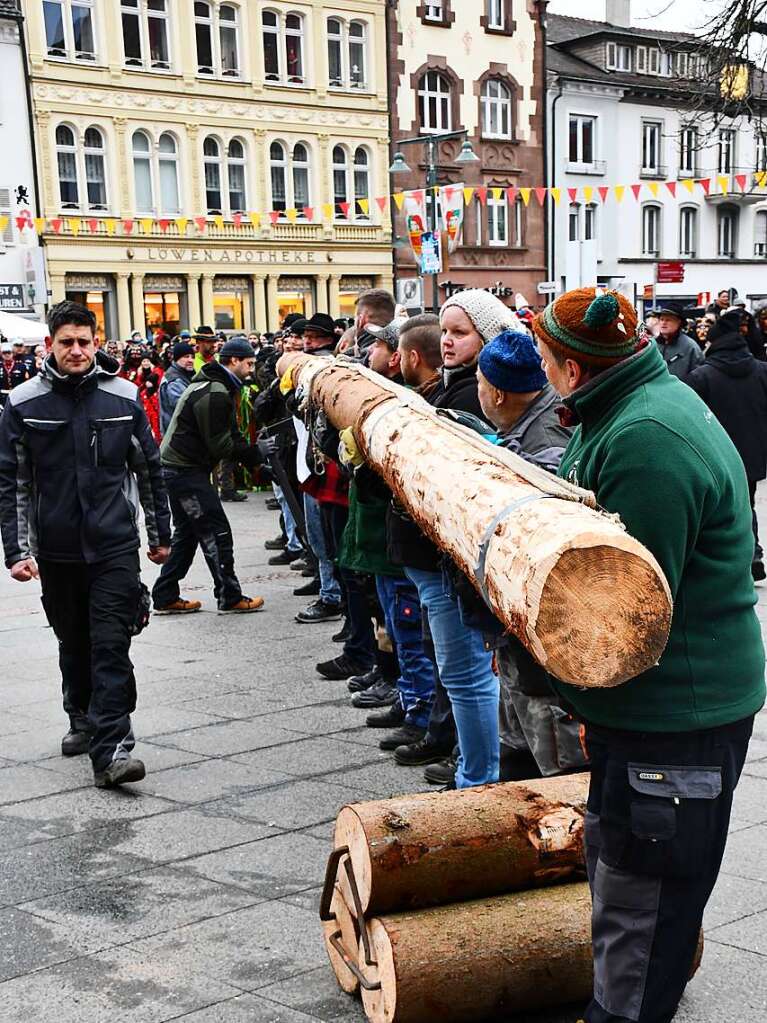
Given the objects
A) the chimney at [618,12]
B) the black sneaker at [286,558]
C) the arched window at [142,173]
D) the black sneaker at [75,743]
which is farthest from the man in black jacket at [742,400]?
the chimney at [618,12]

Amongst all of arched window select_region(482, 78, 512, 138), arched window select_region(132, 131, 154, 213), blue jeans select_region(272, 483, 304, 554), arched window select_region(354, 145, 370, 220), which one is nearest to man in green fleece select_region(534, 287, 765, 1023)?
blue jeans select_region(272, 483, 304, 554)

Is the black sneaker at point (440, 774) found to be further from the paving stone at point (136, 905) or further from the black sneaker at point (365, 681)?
the black sneaker at point (365, 681)

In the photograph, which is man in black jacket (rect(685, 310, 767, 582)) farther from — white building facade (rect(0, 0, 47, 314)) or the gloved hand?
white building facade (rect(0, 0, 47, 314))

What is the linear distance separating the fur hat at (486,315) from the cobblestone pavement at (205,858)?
78.4 inches

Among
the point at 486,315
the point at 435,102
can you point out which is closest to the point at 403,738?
the point at 486,315

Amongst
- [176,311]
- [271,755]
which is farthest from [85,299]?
[271,755]

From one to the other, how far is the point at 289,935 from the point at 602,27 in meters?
49.4

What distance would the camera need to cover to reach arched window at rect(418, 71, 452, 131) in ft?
135

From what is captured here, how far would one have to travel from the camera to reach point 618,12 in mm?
48562

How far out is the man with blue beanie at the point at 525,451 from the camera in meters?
3.91

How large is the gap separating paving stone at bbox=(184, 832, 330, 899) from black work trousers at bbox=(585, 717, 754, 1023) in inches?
70.4

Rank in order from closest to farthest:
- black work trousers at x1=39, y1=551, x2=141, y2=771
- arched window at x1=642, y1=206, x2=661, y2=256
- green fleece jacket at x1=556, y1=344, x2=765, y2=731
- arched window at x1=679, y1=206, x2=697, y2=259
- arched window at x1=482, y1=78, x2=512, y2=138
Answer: green fleece jacket at x1=556, y1=344, x2=765, y2=731, black work trousers at x1=39, y1=551, x2=141, y2=771, arched window at x1=482, y1=78, x2=512, y2=138, arched window at x1=642, y1=206, x2=661, y2=256, arched window at x1=679, y1=206, x2=697, y2=259

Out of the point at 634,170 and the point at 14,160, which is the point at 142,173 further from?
the point at 634,170

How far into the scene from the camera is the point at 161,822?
521 centimetres
